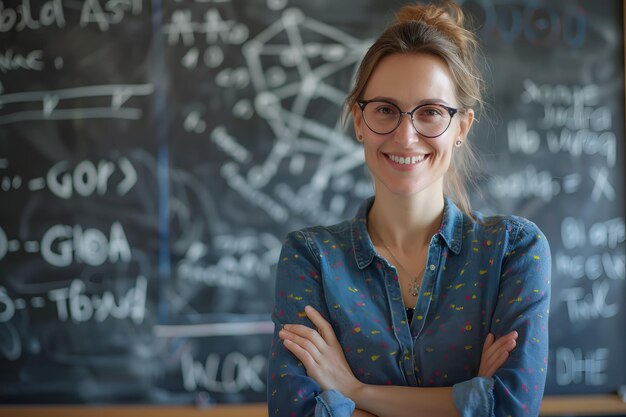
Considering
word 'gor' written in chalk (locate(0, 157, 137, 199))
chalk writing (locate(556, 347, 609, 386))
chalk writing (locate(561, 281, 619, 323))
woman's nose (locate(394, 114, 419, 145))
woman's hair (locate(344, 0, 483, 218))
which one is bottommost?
chalk writing (locate(556, 347, 609, 386))

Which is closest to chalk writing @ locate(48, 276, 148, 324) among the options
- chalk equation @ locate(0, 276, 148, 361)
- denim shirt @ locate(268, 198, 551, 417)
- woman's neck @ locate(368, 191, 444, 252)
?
chalk equation @ locate(0, 276, 148, 361)

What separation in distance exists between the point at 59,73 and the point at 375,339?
182cm

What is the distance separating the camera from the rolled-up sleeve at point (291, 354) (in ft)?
3.90

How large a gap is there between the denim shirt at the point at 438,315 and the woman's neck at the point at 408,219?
0.14ft

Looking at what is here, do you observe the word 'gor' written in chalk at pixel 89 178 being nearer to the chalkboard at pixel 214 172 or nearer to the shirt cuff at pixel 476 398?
the chalkboard at pixel 214 172

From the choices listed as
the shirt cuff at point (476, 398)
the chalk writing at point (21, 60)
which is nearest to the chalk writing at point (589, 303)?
the shirt cuff at point (476, 398)

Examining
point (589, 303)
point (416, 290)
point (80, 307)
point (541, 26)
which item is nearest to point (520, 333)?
point (416, 290)

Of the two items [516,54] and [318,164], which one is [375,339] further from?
[516,54]

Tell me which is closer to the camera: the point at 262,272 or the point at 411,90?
the point at 411,90

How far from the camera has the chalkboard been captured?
7.86 feet

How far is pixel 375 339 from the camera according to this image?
122cm

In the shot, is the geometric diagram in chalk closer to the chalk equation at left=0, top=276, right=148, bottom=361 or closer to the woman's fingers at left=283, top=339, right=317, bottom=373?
the chalk equation at left=0, top=276, right=148, bottom=361

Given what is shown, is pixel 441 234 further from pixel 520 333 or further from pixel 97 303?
pixel 97 303

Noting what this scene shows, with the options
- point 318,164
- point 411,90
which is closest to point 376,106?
point 411,90
